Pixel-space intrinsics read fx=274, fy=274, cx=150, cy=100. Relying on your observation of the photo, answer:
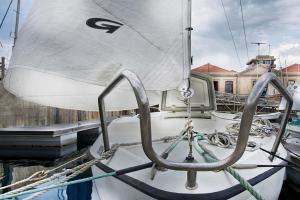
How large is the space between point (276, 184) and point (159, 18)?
105 inches

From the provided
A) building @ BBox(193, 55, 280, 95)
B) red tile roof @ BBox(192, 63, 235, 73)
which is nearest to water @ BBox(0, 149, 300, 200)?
building @ BBox(193, 55, 280, 95)

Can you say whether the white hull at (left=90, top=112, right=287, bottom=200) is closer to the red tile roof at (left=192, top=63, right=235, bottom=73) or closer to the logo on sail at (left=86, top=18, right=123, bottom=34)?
the logo on sail at (left=86, top=18, right=123, bottom=34)

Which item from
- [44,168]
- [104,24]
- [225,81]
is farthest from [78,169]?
[225,81]

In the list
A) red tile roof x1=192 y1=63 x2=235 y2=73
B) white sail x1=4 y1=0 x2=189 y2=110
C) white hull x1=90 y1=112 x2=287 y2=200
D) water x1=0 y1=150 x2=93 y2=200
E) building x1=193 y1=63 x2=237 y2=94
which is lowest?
water x1=0 y1=150 x2=93 y2=200

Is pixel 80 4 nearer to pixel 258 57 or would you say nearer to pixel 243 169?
pixel 243 169

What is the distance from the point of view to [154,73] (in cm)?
362

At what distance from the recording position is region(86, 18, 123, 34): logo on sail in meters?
3.52

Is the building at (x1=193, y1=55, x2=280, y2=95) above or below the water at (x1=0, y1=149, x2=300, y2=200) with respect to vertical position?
above

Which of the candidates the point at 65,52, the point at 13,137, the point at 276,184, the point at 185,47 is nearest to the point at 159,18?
the point at 185,47

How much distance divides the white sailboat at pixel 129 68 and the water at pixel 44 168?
355cm

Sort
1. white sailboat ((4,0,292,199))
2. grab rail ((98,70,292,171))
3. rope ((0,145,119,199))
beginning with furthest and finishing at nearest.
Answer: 1. white sailboat ((4,0,292,199))
2. rope ((0,145,119,199))
3. grab rail ((98,70,292,171))

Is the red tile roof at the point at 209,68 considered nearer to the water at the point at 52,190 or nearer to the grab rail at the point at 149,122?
the water at the point at 52,190

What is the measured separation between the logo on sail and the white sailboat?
0.03ft

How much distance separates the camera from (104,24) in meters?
3.58
